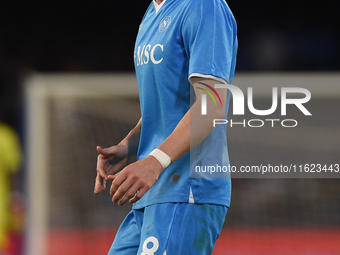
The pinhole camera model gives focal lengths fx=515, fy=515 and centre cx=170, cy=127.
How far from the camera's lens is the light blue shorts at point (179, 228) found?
110cm

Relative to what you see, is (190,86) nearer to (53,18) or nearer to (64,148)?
(64,148)

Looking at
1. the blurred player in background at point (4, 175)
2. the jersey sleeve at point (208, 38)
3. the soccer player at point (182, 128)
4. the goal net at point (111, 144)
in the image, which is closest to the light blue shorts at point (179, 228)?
Answer: the soccer player at point (182, 128)

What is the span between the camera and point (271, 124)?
5.66 metres

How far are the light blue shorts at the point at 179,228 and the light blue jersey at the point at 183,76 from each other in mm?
18

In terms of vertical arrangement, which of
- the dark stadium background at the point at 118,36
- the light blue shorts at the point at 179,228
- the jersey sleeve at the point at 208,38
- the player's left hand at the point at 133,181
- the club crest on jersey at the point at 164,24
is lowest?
the light blue shorts at the point at 179,228

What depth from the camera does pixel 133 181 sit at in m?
0.98

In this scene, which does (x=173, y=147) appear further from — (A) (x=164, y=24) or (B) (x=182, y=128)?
(A) (x=164, y=24)

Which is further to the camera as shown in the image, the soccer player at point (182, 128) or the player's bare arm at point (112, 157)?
the player's bare arm at point (112, 157)

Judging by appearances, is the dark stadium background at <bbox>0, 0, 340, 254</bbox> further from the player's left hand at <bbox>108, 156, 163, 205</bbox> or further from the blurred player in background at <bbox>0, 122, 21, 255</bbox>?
the player's left hand at <bbox>108, 156, 163, 205</bbox>

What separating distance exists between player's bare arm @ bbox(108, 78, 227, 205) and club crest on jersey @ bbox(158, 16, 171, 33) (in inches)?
7.0

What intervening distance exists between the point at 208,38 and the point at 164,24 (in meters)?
0.16

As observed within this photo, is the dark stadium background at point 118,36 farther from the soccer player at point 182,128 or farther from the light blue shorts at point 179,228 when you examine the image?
the light blue shorts at point 179,228

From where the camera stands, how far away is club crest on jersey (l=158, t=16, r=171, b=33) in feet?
3.99

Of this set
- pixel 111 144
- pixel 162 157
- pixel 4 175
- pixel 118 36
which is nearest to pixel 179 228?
pixel 162 157
